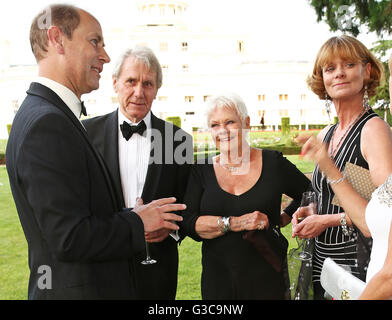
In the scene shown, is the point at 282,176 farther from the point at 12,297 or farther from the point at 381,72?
the point at 12,297

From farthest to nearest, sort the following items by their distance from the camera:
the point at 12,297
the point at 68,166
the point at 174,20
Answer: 1. the point at 174,20
2. the point at 12,297
3. the point at 68,166

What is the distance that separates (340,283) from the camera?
63.4 inches

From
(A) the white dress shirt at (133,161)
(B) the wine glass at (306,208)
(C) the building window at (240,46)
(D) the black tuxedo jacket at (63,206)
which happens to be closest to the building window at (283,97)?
(C) the building window at (240,46)

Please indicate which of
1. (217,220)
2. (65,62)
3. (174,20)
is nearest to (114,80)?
(65,62)

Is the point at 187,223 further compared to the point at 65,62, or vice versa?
the point at 187,223

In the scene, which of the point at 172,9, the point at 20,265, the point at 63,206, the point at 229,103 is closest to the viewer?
the point at 63,206

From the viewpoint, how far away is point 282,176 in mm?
2273

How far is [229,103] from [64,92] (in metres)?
1.05

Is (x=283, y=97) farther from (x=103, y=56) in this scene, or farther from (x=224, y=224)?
(x=103, y=56)

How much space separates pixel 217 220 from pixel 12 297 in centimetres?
316

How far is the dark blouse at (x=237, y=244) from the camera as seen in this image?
7.13 ft

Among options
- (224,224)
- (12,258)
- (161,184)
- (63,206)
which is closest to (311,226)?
(224,224)

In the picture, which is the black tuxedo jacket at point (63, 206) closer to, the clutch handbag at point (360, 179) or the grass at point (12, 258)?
the clutch handbag at point (360, 179)

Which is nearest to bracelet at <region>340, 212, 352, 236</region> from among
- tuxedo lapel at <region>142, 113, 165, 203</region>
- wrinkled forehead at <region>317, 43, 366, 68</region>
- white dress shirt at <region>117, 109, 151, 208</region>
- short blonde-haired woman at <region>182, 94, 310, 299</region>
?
short blonde-haired woman at <region>182, 94, 310, 299</region>
